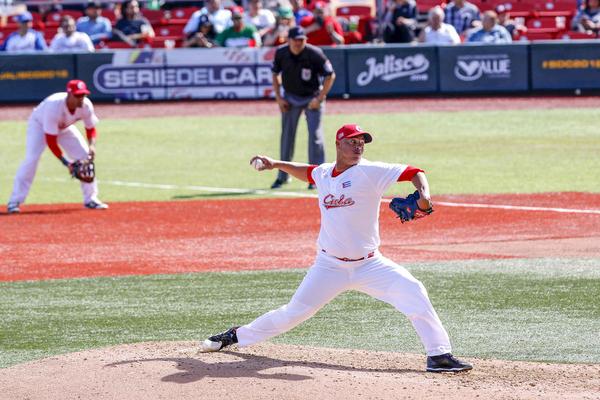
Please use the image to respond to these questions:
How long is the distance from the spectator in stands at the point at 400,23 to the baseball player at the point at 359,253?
19.2 meters

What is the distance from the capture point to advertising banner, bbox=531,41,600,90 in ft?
83.8

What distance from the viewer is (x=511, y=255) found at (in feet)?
41.8

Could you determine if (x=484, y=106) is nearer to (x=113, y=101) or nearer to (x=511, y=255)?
(x=113, y=101)

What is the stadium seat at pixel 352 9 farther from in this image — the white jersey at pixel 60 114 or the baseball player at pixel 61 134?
the white jersey at pixel 60 114

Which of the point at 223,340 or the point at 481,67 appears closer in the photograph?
the point at 223,340

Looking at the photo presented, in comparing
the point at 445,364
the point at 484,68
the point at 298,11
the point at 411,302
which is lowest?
the point at 445,364

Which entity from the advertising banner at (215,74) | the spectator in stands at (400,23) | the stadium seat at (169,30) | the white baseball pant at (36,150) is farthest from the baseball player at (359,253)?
the stadium seat at (169,30)

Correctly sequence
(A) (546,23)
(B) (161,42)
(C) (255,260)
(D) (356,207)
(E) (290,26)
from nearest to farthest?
(D) (356,207) → (C) (255,260) → (E) (290,26) → (B) (161,42) → (A) (546,23)

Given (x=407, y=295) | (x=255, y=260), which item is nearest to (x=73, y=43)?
(x=255, y=260)

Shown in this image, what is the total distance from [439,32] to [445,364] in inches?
750

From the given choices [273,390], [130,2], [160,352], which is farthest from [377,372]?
[130,2]

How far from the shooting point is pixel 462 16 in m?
27.6

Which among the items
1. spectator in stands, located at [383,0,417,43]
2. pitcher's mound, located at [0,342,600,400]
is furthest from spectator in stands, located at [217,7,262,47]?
pitcher's mound, located at [0,342,600,400]

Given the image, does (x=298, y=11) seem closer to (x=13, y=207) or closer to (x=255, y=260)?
(x=13, y=207)
